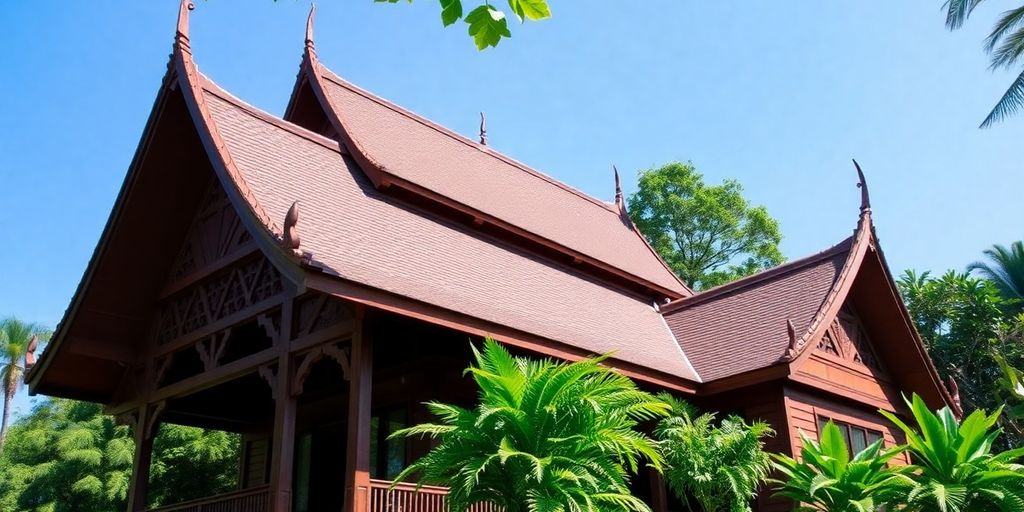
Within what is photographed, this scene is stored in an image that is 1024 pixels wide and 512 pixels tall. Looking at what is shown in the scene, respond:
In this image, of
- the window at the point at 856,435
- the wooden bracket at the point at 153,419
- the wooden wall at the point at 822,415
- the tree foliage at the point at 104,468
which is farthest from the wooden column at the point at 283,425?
the tree foliage at the point at 104,468

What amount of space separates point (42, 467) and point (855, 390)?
88.0ft

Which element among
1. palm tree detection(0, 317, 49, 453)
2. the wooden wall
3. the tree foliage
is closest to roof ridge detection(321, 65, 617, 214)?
the wooden wall

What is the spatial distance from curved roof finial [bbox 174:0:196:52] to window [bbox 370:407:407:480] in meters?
5.49

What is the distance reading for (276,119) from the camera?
39.7 ft

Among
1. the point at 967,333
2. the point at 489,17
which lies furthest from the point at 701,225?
the point at 489,17

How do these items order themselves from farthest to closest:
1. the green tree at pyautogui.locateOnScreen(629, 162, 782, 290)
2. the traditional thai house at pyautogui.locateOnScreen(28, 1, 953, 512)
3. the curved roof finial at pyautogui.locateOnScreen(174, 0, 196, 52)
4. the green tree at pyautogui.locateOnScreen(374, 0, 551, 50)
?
1. the green tree at pyautogui.locateOnScreen(629, 162, 782, 290)
2. the curved roof finial at pyautogui.locateOnScreen(174, 0, 196, 52)
3. the traditional thai house at pyautogui.locateOnScreen(28, 1, 953, 512)
4. the green tree at pyautogui.locateOnScreen(374, 0, 551, 50)

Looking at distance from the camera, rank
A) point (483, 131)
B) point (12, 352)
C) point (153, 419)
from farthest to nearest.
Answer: point (12, 352), point (483, 131), point (153, 419)

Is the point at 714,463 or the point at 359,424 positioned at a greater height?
the point at 359,424

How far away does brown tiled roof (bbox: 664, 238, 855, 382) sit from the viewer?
13172mm

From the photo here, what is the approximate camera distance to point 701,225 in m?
35.2

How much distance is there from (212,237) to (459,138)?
7.09 m

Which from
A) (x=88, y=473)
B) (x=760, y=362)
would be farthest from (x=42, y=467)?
(x=760, y=362)

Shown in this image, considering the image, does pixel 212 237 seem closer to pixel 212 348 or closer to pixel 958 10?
pixel 212 348

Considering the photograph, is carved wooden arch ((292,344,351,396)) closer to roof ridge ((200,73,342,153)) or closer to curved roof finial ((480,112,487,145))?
roof ridge ((200,73,342,153))
